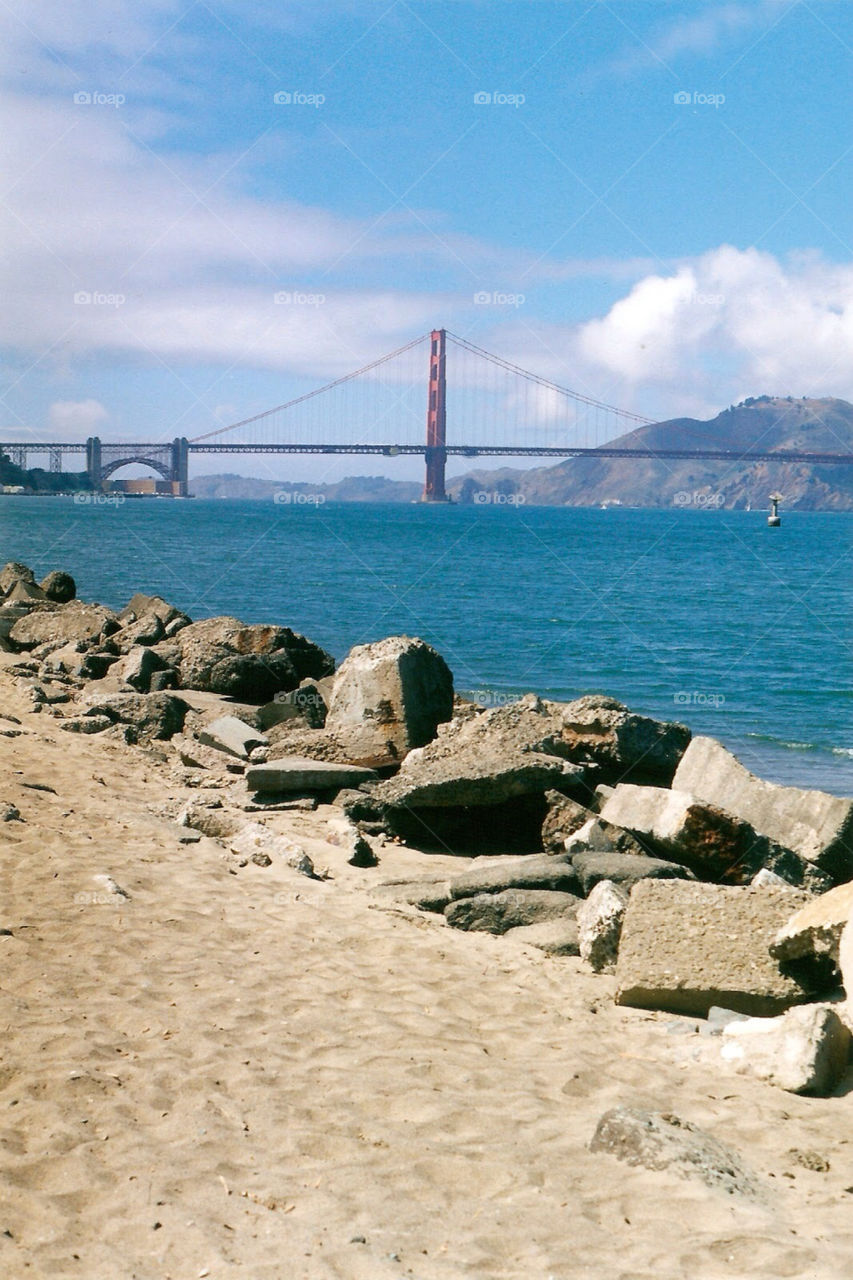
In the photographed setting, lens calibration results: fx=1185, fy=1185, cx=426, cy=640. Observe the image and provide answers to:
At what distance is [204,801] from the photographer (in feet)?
28.3

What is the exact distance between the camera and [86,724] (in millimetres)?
10906

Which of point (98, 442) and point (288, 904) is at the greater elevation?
point (98, 442)

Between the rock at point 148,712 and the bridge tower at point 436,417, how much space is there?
74.0 m

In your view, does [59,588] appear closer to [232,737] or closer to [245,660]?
[245,660]

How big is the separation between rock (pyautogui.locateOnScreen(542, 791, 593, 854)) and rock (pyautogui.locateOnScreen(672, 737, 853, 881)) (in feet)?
2.74

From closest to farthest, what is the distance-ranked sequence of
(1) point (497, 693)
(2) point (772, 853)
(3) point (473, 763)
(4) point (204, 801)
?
(2) point (772, 853) < (3) point (473, 763) < (4) point (204, 801) < (1) point (497, 693)

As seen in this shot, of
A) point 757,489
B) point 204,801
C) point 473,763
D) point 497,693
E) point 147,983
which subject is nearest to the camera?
point 147,983

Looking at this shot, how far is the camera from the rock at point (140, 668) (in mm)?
13133

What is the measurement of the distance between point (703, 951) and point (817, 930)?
573mm

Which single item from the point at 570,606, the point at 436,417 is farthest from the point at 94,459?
the point at 570,606

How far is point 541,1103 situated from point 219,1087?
3.88ft

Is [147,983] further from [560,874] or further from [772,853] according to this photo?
[772,853]

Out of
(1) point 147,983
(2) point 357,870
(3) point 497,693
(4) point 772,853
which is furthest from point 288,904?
(3) point 497,693

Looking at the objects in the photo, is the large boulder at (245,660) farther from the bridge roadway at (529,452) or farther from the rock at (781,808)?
the bridge roadway at (529,452)
